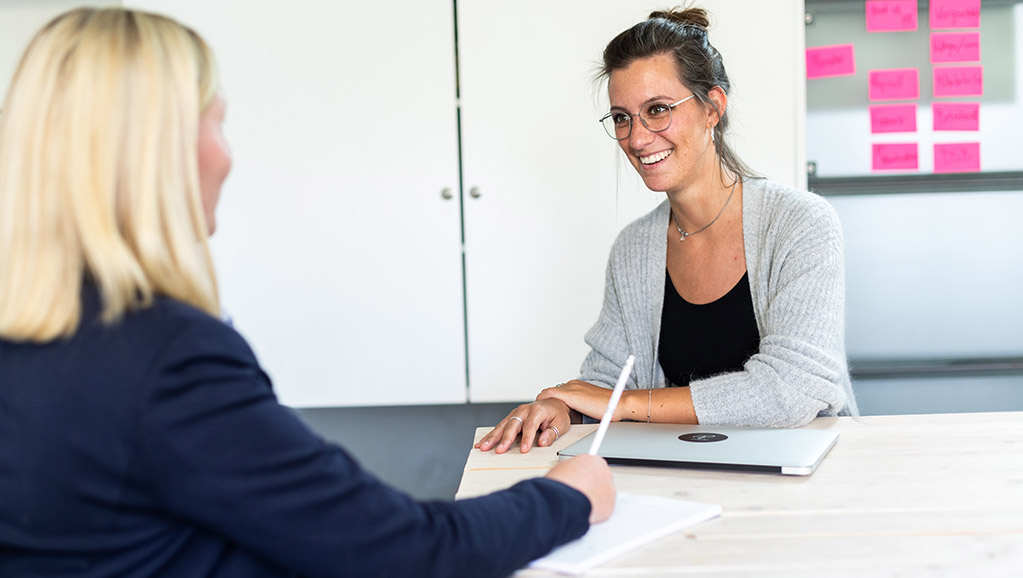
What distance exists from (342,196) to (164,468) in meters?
1.68

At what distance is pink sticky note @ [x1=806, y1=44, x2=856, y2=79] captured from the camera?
2.18 meters

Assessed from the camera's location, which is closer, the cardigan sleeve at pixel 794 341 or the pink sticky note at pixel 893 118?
the cardigan sleeve at pixel 794 341

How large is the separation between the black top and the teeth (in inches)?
8.0

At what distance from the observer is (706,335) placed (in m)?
1.50

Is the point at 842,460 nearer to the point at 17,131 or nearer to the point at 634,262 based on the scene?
the point at 634,262

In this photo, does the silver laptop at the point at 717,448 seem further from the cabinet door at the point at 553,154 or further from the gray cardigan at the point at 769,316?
the cabinet door at the point at 553,154

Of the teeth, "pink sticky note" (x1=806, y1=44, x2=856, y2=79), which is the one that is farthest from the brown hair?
"pink sticky note" (x1=806, y1=44, x2=856, y2=79)

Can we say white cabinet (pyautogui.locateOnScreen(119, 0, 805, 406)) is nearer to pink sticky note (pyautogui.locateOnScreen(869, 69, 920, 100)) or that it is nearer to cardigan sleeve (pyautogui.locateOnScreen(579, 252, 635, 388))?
pink sticky note (pyautogui.locateOnScreen(869, 69, 920, 100))

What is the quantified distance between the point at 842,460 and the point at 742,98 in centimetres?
132

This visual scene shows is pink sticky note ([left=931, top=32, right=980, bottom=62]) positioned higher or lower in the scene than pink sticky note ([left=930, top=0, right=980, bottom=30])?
lower

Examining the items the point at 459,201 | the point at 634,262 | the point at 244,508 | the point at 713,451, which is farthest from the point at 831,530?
the point at 459,201

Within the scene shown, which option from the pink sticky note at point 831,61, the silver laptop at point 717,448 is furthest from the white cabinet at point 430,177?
the silver laptop at point 717,448

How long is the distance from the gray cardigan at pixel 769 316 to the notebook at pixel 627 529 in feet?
1.28

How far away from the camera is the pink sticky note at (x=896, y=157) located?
7.13 ft
